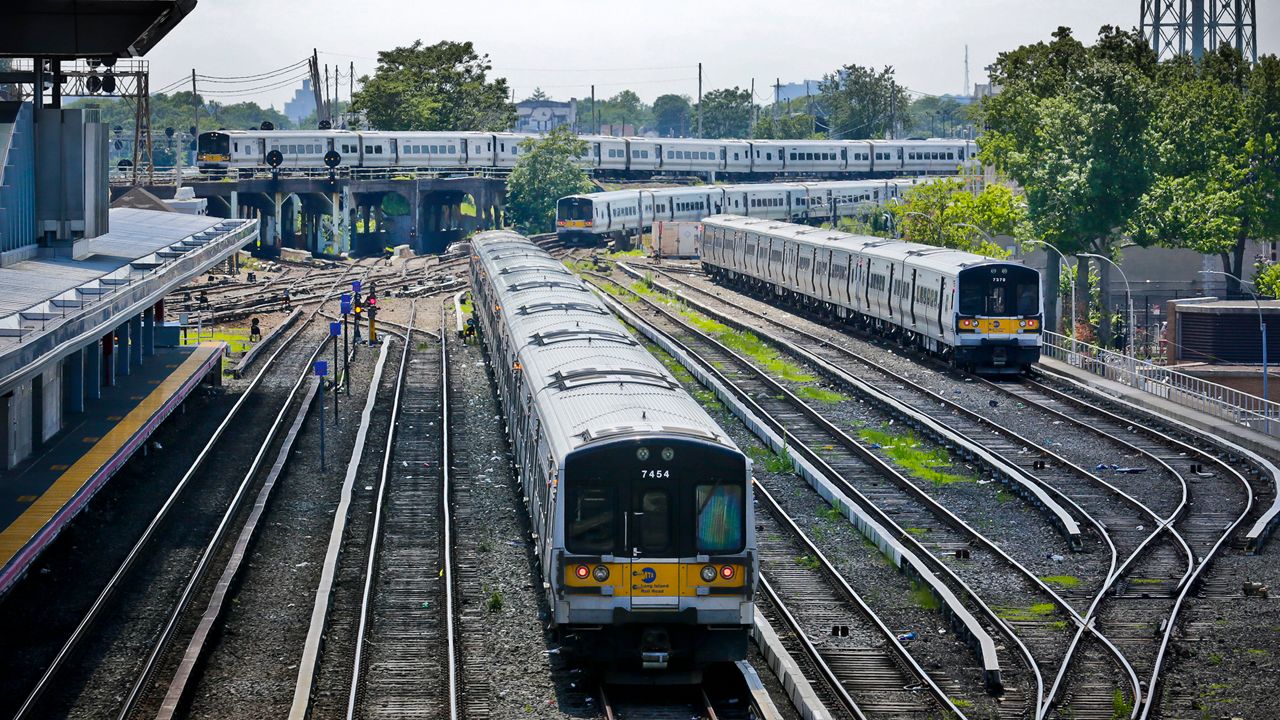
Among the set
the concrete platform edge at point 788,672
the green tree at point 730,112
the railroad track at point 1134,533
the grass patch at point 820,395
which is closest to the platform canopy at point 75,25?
the grass patch at point 820,395

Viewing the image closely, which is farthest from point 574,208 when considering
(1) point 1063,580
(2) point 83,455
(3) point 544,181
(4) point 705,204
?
(1) point 1063,580

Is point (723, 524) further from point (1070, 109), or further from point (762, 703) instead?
point (1070, 109)

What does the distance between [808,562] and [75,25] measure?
771 inches

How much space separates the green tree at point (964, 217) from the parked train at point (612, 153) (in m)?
33.7

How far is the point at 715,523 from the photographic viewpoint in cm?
1491

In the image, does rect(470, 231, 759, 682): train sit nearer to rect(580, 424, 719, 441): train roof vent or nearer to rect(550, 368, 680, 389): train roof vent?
rect(580, 424, 719, 441): train roof vent

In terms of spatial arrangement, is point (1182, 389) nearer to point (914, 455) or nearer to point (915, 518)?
point (914, 455)

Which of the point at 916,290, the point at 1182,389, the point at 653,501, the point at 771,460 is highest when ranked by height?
the point at 916,290

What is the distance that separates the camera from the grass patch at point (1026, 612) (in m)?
18.1

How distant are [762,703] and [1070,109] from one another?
37109mm

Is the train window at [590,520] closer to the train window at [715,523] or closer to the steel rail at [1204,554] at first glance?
the train window at [715,523]

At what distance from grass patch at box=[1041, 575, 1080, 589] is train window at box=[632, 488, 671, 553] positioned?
712 centimetres

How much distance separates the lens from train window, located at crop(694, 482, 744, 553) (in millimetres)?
14906

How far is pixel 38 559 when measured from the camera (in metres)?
20.1
